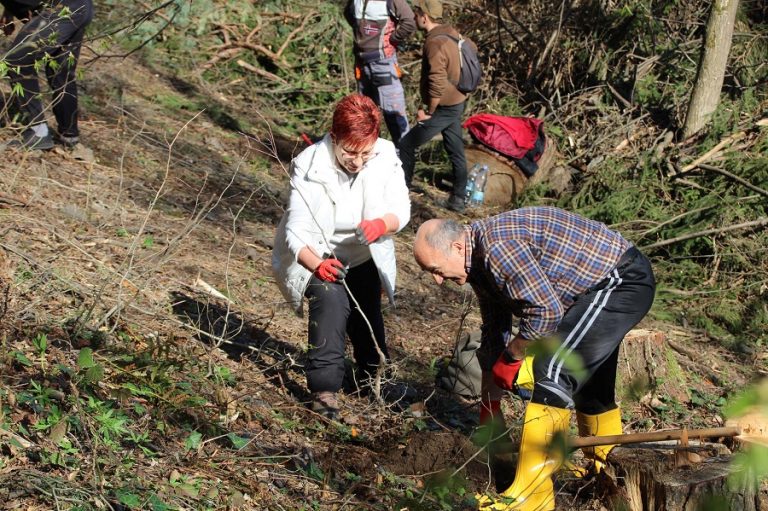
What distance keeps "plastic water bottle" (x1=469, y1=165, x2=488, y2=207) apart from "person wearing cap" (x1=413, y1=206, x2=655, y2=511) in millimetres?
5857

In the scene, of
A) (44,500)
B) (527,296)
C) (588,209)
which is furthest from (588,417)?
(588,209)

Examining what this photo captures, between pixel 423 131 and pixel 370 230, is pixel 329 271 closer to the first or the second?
pixel 370 230

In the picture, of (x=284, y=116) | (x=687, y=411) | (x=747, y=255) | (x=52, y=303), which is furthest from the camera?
(x=284, y=116)

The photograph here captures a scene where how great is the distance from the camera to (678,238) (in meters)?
8.34

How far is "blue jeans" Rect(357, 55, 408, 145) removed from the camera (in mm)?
8930

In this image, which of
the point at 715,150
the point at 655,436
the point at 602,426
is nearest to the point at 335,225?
the point at 602,426

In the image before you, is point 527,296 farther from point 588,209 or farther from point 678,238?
point 588,209

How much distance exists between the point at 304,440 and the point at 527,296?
145cm

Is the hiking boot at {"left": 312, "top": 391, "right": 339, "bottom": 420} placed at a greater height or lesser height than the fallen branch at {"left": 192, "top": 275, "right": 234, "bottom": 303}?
greater

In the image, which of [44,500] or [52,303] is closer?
[44,500]

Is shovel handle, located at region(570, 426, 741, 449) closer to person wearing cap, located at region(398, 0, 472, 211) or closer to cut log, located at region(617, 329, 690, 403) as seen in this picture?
cut log, located at region(617, 329, 690, 403)

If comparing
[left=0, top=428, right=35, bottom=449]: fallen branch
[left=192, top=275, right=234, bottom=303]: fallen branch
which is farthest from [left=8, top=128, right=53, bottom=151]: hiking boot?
[left=0, top=428, right=35, bottom=449]: fallen branch

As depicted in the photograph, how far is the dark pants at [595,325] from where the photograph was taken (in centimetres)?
392

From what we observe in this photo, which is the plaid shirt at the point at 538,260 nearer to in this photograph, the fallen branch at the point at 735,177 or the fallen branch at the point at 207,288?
the fallen branch at the point at 207,288
